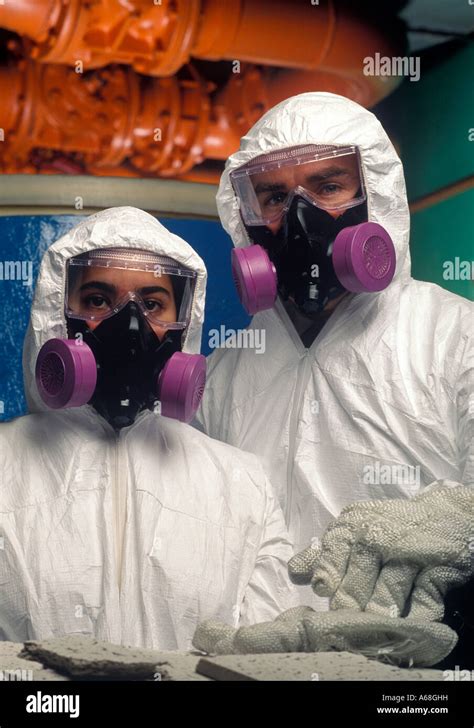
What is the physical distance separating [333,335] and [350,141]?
0.48 meters

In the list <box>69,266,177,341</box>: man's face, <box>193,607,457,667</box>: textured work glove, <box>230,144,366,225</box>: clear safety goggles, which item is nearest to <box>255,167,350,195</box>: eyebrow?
<box>230,144,366,225</box>: clear safety goggles

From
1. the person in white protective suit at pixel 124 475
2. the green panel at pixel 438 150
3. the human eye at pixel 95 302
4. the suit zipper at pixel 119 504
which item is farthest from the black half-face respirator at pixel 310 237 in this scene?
the green panel at pixel 438 150

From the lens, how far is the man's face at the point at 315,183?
3.00 m

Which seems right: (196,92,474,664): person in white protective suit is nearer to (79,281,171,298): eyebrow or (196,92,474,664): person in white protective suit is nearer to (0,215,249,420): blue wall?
(79,281,171,298): eyebrow

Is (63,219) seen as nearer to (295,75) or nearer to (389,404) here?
(295,75)

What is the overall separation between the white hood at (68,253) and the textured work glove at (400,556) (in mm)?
816

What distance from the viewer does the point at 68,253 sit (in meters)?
2.73

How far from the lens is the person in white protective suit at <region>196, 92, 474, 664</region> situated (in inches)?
113

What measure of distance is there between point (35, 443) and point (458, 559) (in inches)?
40.4

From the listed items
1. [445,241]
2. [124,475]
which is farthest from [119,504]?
[445,241]

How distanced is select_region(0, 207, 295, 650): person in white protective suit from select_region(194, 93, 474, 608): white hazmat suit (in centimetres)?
22

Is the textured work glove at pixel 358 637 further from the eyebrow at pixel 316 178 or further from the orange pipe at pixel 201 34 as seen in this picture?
the orange pipe at pixel 201 34

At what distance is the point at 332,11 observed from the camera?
366cm

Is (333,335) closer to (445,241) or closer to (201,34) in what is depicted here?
(445,241)
